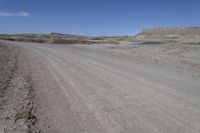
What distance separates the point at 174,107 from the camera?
516 centimetres

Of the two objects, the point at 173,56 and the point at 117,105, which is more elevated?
the point at 117,105

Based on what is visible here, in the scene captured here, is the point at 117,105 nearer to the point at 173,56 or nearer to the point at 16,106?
the point at 16,106

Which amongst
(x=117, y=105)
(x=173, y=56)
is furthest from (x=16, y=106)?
(x=173, y=56)

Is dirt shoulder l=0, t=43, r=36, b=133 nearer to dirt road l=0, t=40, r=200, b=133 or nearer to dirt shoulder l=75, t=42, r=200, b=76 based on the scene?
dirt road l=0, t=40, r=200, b=133

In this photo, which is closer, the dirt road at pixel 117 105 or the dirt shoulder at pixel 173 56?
the dirt road at pixel 117 105

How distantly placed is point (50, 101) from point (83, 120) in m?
1.61

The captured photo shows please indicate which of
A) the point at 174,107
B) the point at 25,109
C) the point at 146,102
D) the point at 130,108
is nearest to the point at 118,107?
the point at 130,108

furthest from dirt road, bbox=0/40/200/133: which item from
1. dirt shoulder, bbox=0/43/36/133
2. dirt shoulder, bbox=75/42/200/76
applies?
dirt shoulder, bbox=75/42/200/76

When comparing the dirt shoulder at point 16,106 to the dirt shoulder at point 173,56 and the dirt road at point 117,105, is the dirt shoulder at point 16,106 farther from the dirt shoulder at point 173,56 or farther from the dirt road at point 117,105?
the dirt shoulder at point 173,56

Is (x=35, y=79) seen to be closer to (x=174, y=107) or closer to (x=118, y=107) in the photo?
(x=118, y=107)

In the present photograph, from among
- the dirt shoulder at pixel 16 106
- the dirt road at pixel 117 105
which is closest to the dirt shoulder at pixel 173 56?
the dirt road at pixel 117 105

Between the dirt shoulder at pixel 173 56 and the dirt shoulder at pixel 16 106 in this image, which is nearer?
the dirt shoulder at pixel 16 106

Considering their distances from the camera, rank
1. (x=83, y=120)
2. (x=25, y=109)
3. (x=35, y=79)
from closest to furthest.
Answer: (x=83, y=120) < (x=25, y=109) < (x=35, y=79)

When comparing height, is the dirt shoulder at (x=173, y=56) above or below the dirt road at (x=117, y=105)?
below
